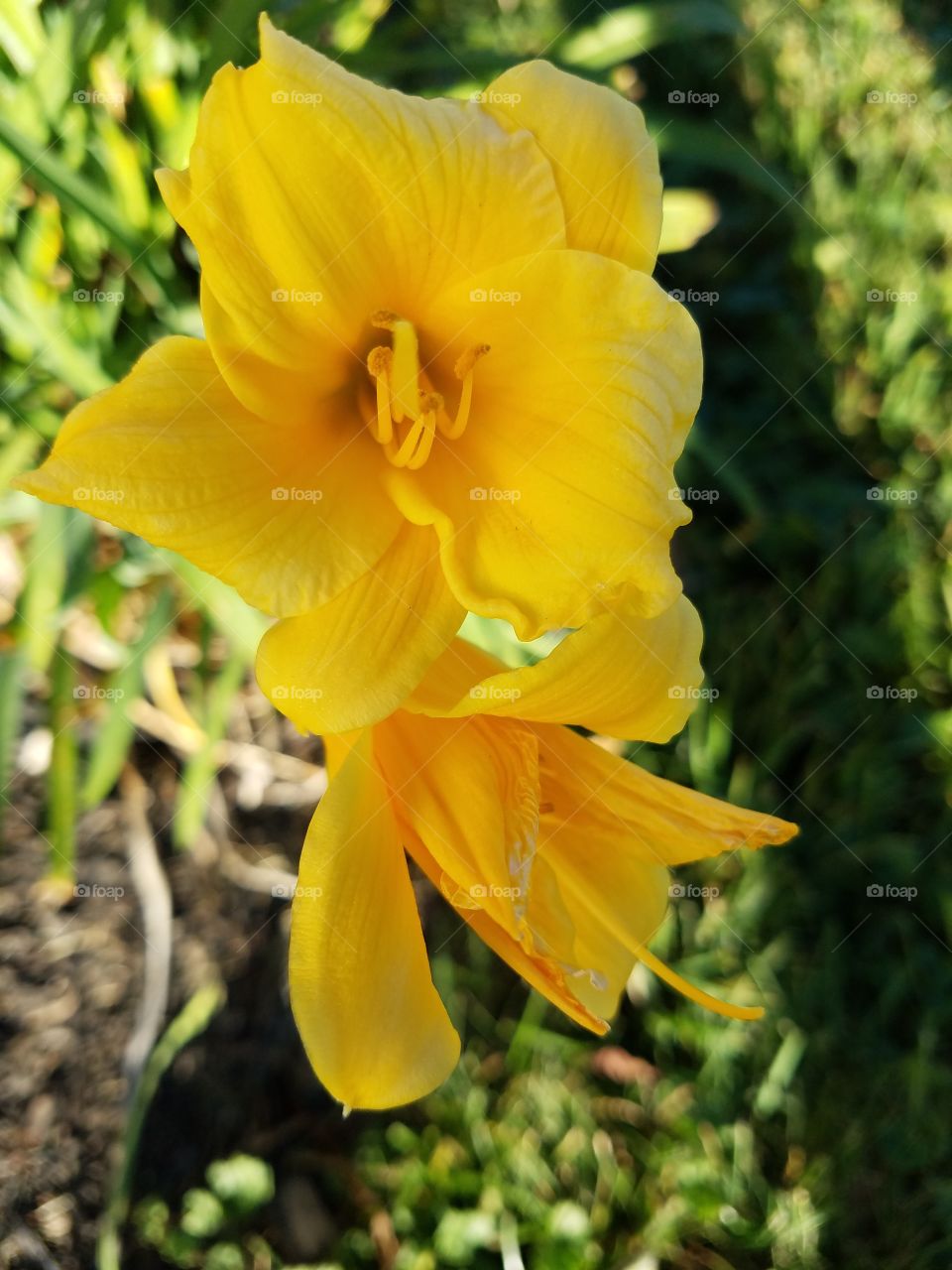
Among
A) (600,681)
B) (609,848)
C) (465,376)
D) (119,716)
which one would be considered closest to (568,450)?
(465,376)

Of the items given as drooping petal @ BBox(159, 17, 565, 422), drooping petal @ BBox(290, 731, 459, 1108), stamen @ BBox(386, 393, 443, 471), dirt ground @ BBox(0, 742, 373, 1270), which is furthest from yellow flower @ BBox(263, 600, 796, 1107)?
dirt ground @ BBox(0, 742, 373, 1270)

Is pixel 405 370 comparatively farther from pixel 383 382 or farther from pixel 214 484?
pixel 214 484

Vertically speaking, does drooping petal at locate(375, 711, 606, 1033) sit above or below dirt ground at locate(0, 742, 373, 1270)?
above

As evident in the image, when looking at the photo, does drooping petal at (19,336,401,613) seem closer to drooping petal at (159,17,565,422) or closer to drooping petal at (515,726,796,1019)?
drooping petal at (159,17,565,422)

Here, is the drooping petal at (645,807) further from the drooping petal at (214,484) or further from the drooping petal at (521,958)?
the drooping petal at (214,484)

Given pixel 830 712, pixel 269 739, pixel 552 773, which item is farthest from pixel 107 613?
pixel 830 712

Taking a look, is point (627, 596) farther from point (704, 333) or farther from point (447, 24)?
point (447, 24)
